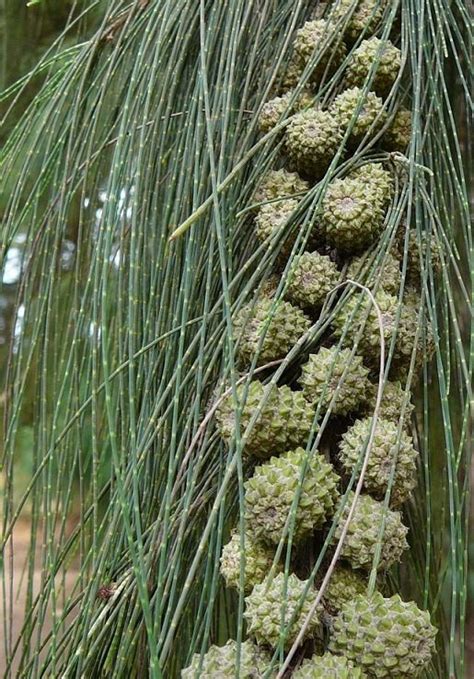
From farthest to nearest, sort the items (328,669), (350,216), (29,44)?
(29,44), (350,216), (328,669)

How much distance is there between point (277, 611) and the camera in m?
0.37

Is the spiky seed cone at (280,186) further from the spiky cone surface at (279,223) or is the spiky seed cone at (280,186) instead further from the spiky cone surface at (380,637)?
the spiky cone surface at (380,637)

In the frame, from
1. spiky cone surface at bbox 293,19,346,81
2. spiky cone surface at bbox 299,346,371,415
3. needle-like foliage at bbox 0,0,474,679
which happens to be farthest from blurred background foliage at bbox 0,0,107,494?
spiky cone surface at bbox 299,346,371,415

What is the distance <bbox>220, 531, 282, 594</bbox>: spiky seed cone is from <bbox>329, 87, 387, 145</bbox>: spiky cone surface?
248mm

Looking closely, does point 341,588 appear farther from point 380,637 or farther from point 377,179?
point 377,179

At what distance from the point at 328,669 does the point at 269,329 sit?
0.55 ft

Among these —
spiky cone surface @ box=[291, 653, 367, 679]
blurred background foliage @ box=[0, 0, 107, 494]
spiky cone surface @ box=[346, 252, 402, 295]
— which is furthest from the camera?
blurred background foliage @ box=[0, 0, 107, 494]

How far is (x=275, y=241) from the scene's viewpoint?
1.54 feet

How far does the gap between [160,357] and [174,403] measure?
7 centimetres

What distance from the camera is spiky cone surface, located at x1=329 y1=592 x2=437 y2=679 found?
1.22ft

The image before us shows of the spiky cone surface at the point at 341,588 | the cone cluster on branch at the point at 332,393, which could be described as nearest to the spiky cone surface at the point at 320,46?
the cone cluster on branch at the point at 332,393

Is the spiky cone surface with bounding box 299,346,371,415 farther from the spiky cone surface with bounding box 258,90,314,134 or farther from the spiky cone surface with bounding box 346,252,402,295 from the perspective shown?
the spiky cone surface with bounding box 258,90,314,134

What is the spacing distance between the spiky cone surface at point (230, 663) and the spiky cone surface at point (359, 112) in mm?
295

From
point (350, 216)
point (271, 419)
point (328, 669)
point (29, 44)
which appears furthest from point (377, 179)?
point (29, 44)
